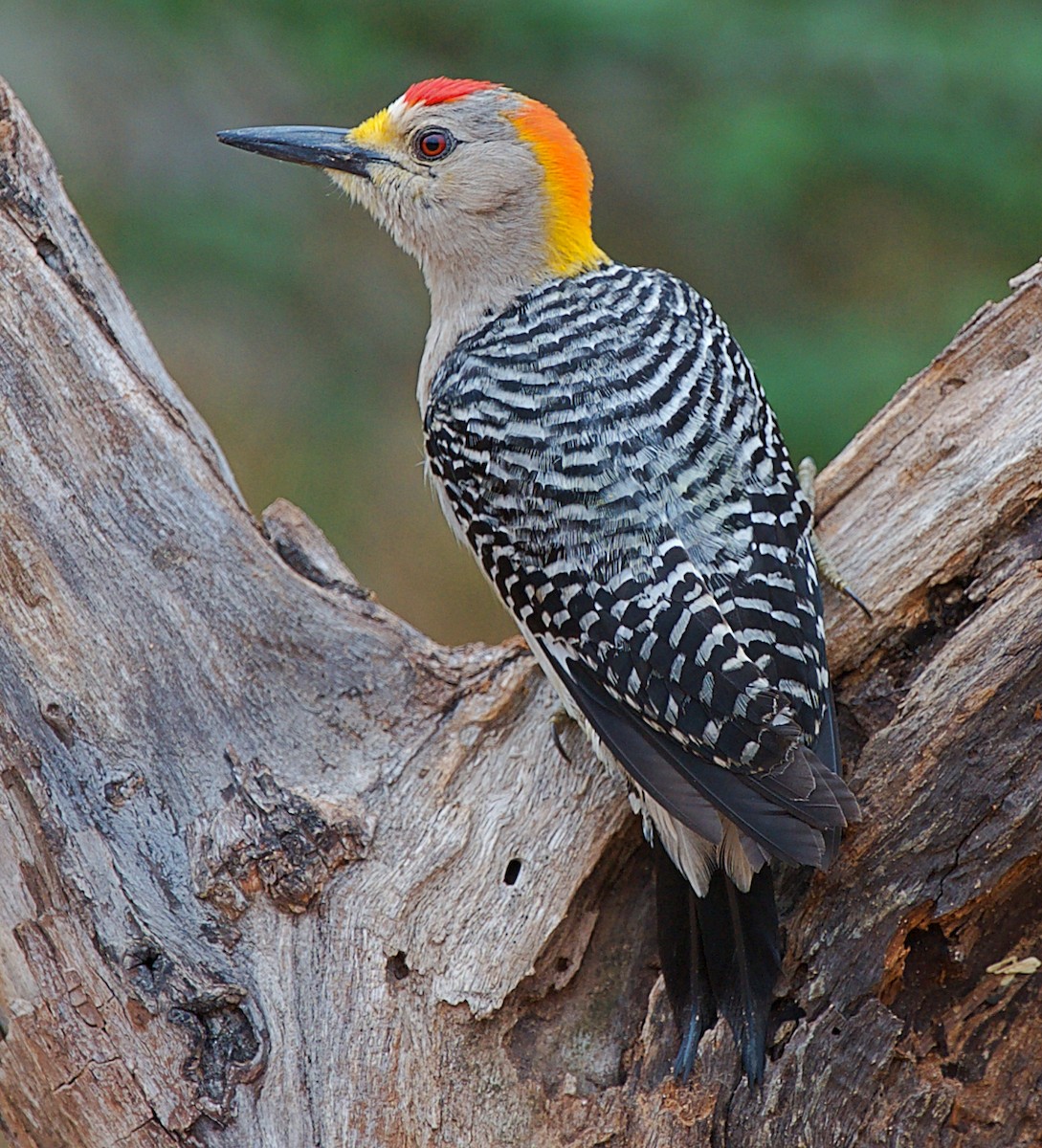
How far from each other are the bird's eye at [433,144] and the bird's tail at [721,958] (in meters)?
2.25

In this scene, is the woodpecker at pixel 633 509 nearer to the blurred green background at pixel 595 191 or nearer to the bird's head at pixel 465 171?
the bird's head at pixel 465 171

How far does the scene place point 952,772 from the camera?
2969 mm

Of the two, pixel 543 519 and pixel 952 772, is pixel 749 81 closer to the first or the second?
pixel 543 519

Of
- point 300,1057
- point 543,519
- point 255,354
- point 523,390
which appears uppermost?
point 255,354

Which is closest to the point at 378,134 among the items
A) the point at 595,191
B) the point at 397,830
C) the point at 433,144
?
the point at 433,144

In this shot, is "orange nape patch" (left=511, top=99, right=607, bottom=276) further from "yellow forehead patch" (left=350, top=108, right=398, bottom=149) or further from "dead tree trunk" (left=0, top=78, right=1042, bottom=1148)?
"dead tree trunk" (left=0, top=78, right=1042, bottom=1148)

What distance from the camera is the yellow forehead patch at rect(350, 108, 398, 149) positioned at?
12.6 feet

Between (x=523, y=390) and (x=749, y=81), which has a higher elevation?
(x=749, y=81)

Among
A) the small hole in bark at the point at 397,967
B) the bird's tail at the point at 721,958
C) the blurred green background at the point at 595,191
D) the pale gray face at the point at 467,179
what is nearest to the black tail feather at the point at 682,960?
the bird's tail at the point at 721,958

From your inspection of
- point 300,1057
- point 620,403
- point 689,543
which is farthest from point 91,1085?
point 620,403

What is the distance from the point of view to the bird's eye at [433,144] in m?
3.81

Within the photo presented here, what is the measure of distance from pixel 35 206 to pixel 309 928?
6.57ft

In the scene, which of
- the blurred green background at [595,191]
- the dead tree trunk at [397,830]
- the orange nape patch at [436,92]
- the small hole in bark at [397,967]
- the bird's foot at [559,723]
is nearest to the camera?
the dead tree trunk at [397,830]

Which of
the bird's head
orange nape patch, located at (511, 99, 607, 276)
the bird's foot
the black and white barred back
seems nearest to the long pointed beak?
the bird's head
